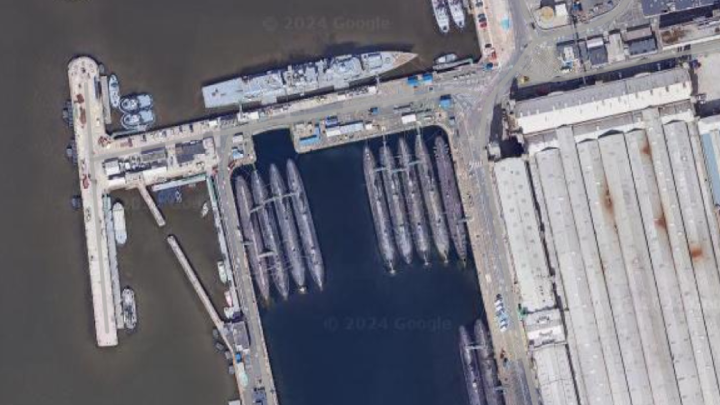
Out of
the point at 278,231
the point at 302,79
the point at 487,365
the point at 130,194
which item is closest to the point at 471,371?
the point at 487,365

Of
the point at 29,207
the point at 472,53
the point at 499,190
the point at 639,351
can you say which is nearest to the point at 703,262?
the point at 639,351

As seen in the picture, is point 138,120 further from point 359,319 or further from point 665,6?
point 665,6

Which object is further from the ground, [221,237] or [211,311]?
[221,237]

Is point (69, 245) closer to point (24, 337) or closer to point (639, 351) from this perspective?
point (24, 337)

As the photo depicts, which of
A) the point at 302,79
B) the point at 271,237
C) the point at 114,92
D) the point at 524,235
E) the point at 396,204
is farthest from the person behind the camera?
the point at 114,92

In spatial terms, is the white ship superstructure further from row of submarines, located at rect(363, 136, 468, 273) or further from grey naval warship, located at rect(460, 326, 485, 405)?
grey naval warship, located at rect(460, 326, 485, 405)

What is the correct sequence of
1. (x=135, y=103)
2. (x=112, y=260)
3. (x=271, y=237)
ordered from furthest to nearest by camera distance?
1. (x=135, y=103)
2. (x=112, y=260)
3. (x=271, y=237)

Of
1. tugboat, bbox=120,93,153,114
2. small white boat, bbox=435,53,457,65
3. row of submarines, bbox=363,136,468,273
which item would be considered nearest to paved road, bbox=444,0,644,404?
row of submarines, bbox=363,136,468,273
